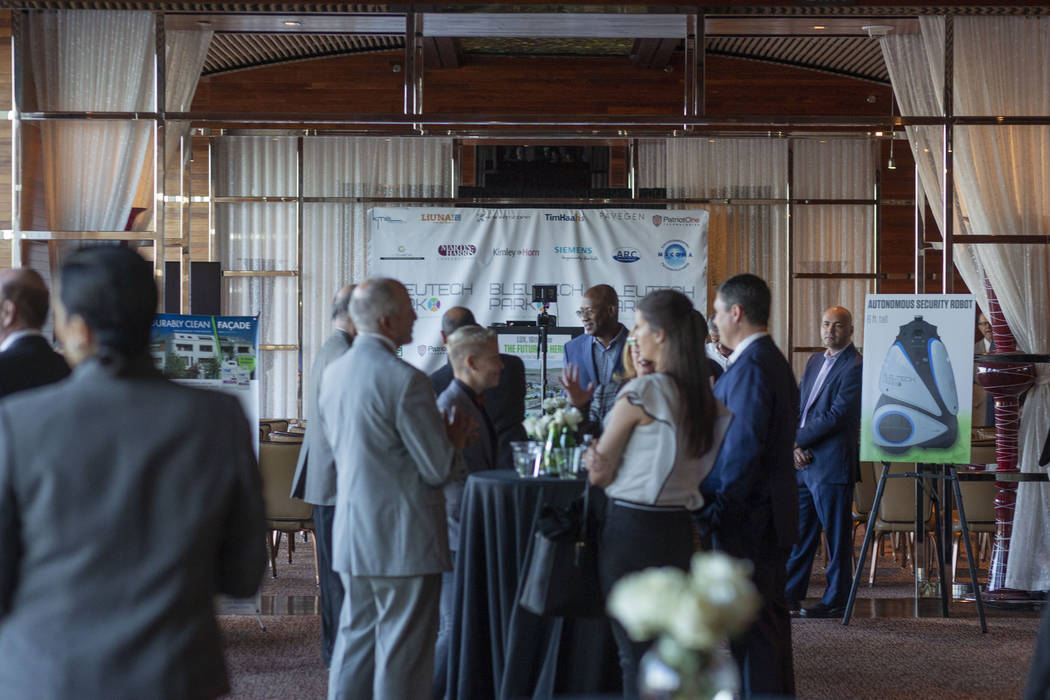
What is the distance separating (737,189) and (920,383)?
5707 millimetres

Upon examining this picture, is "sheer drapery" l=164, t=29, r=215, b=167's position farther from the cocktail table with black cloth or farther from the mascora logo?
the mascora logo

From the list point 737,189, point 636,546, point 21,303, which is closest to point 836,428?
point 636,546

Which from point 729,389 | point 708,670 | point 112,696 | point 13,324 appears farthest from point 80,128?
point 708,670

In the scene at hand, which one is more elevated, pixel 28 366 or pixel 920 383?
pixel 28 366

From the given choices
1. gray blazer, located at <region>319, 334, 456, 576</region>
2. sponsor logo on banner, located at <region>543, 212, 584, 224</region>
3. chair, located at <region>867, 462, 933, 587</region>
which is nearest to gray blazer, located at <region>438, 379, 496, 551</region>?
gray blazer, located at <region>319, 334, 456, 576</region>

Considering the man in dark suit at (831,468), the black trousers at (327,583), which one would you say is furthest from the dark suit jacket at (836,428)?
the black trousers at (327,583)

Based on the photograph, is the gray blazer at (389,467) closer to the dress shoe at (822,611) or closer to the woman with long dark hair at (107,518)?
the woman with long dark hair at (107,518)

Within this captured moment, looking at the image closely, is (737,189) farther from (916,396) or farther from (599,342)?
(916,396)

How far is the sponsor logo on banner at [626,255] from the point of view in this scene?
10359 millimetres

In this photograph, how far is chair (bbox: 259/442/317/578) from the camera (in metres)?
7.01

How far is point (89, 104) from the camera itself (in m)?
7.06

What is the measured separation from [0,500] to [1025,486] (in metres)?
6.27

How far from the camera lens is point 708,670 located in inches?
56.5

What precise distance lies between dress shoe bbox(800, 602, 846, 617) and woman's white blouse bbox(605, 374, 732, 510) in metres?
3.57
